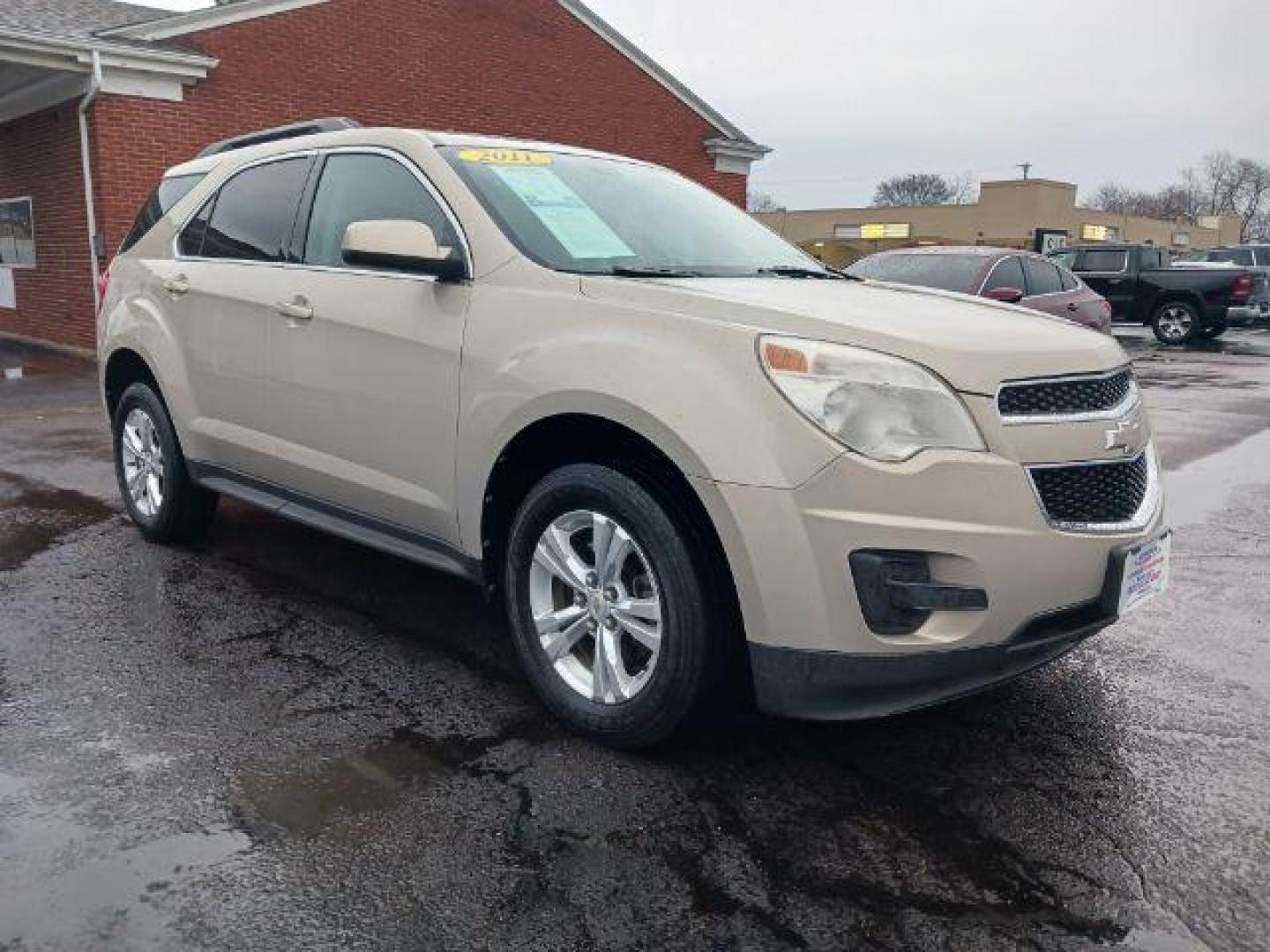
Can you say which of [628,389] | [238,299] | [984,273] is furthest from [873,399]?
[984,273]

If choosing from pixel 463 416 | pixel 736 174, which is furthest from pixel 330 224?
pixel 736 174

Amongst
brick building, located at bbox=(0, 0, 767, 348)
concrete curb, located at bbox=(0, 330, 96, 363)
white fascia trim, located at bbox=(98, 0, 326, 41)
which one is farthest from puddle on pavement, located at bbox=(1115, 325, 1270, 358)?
concrete curb, located at bbox=(0, 330, 96, 363)

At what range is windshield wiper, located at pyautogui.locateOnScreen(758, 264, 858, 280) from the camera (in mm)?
3855

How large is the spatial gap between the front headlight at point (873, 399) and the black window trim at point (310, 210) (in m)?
1.26

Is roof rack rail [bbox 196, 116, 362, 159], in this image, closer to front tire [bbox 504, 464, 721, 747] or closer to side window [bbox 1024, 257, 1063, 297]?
front tire [bbox 504, 464, 721, 747]

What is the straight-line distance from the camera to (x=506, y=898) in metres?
2.39

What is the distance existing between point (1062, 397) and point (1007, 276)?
8.56 metres

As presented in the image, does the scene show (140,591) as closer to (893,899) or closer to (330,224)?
(330,224)

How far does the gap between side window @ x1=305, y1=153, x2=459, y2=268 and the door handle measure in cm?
17

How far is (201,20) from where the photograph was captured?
12633 mm

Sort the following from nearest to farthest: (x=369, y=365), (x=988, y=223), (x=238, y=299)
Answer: (x=369, y=365)
(x=238, y=299)
(x=988, y=223)

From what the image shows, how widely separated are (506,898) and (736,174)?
1841 cm

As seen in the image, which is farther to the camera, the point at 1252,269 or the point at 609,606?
the point at 1252,269

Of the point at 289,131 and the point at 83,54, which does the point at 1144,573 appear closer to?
the point at 289,131
